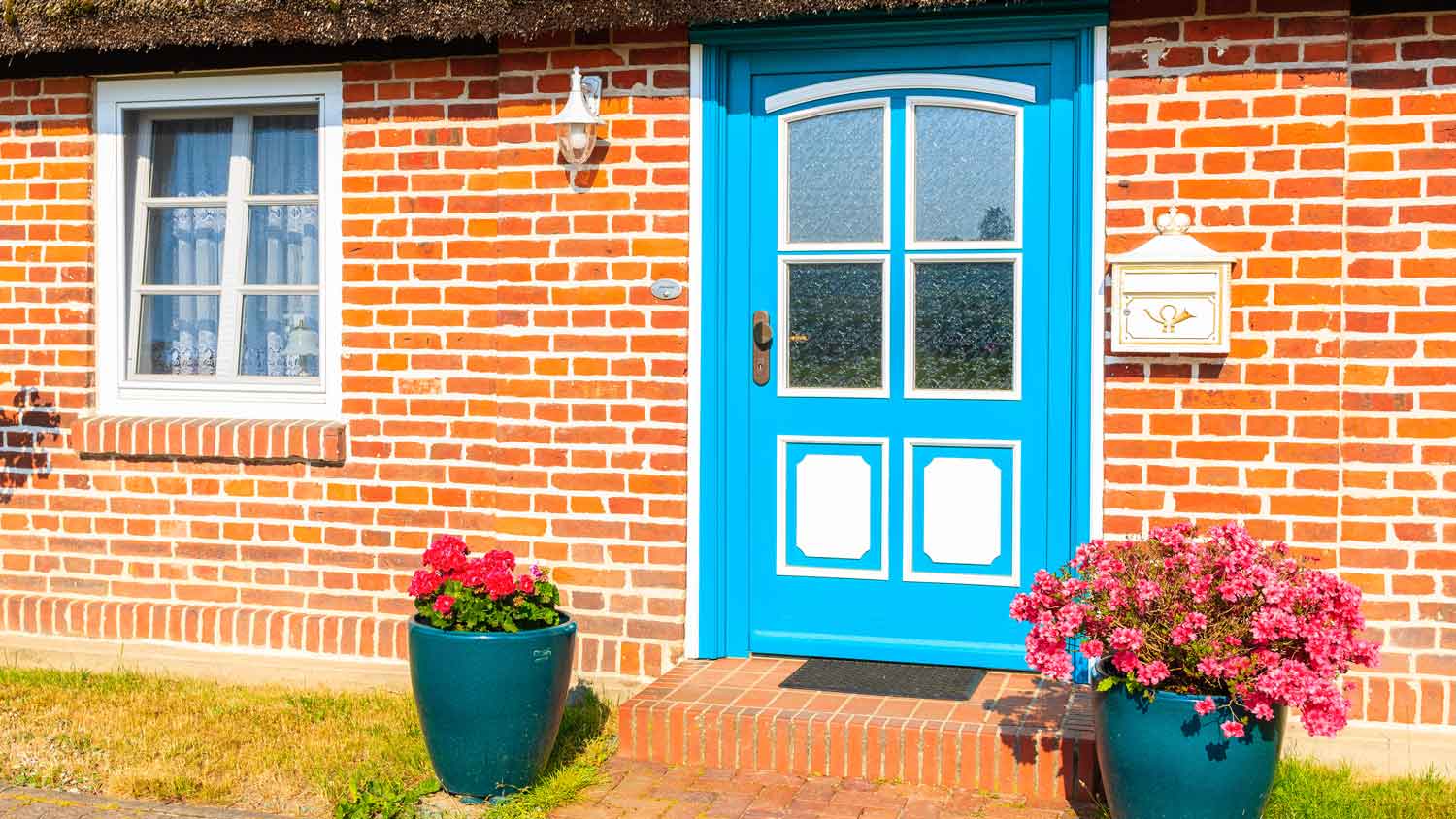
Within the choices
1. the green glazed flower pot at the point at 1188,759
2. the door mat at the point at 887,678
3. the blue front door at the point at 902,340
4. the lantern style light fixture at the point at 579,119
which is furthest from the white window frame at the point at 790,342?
the green glazed flower pot at the point at 1188,759

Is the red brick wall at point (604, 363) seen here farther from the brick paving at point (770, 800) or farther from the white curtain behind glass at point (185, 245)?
the brick paving at point (770, 800)

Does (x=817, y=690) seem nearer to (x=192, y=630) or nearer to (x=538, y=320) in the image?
(x=538, y=320)

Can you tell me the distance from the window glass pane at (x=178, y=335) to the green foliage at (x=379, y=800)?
254cm

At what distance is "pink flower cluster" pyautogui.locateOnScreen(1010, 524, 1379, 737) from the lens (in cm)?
393

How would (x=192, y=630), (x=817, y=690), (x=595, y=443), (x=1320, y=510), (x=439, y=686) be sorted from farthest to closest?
1. (x=192, y=630)
2. (x=595, y=443)
3. (x=817, y=690)
4. (x=1320, y=510)
5. (x=439, y=686)

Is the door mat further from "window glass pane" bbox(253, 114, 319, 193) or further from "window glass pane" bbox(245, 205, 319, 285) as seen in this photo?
"window glass pane" bbox(253, 114, 319, 193)

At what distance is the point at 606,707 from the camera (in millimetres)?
5562

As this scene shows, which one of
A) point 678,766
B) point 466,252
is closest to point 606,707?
point 678,766

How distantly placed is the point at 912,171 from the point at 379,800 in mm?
2973

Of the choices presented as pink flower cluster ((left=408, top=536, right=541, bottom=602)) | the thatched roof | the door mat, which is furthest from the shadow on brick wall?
the door mat

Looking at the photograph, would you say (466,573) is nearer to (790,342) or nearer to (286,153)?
(790,342)

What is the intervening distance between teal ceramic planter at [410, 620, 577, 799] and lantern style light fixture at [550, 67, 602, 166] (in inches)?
77.2

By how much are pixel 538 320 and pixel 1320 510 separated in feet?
9.70

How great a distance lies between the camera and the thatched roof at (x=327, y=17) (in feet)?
17.3
